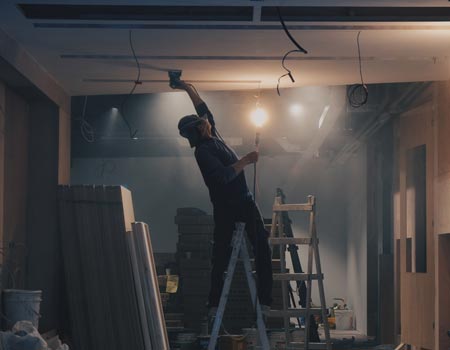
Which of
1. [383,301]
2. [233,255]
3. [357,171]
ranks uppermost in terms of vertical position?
[357,171]

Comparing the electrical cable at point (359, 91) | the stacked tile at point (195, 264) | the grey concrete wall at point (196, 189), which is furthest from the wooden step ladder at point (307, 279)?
the grey concrete wall at point (196, 189)

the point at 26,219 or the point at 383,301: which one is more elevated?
the point at 26,219

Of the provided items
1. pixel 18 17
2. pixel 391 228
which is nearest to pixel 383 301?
pixel 391 228

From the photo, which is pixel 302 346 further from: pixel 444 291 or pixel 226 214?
pixel 226 214

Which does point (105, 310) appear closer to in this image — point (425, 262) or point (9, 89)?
point (9, 89)

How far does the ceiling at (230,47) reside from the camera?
5309 millimetres

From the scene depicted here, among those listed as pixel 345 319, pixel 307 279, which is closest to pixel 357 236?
pixel 345 319

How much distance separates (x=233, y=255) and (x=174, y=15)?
65.4 inches

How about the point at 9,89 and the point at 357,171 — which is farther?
the point at 357,171

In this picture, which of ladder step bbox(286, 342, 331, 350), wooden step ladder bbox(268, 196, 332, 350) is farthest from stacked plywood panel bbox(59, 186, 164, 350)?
ladder step bbox(286, 342, 331, 350)

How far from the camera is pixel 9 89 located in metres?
6.49

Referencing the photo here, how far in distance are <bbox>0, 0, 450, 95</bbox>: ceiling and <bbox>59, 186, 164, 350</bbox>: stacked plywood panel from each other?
3.49ft

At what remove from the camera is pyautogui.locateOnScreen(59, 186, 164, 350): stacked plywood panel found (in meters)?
6.41

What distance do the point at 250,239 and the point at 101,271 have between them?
4.97 ft
